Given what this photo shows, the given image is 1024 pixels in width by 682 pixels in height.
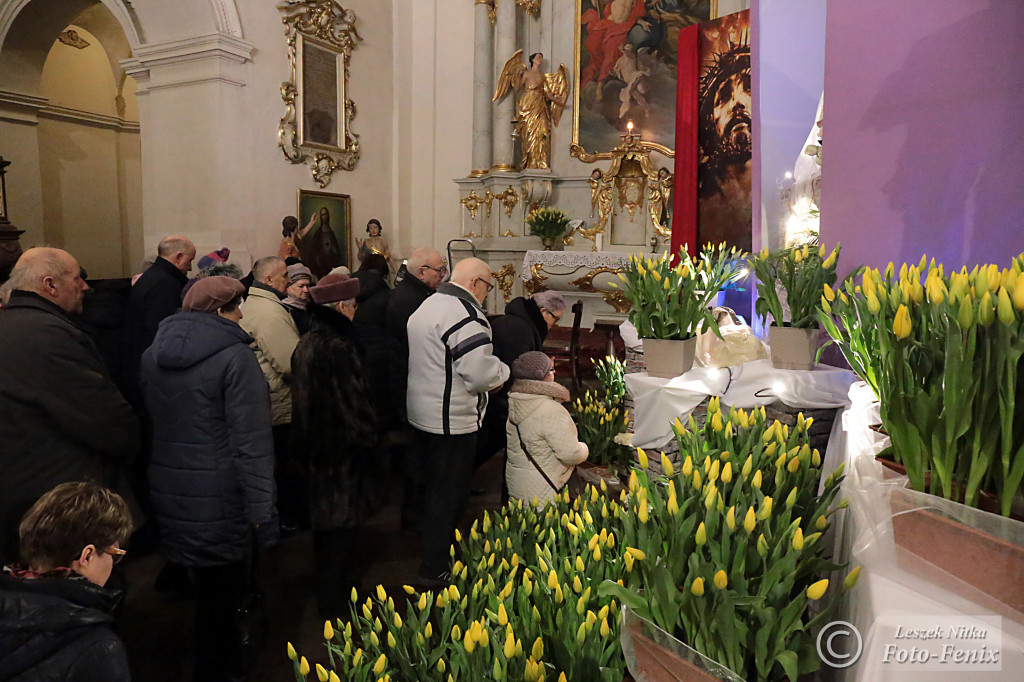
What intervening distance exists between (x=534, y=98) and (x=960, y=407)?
10976 mm

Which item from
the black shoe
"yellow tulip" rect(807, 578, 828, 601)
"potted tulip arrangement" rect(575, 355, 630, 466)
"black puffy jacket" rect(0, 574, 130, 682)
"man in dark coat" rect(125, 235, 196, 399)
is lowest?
the black shoe

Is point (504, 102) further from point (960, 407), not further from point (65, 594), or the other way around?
point (960, 407)

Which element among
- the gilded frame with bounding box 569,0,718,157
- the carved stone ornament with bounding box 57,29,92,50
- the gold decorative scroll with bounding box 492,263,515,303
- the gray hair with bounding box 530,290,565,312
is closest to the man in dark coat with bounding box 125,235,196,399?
the gray hair with bounding box 530,290,565,312

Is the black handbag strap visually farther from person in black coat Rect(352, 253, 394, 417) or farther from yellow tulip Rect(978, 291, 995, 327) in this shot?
yellow tulip Rect(978, 291, 995, 327)

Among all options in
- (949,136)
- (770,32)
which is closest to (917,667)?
(949,136)

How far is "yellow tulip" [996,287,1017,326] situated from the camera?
3.12 feet

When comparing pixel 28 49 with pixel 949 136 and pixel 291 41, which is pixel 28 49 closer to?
pixel 291 41

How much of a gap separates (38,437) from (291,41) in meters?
8.96

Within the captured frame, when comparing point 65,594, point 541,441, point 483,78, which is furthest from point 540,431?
point 483,78

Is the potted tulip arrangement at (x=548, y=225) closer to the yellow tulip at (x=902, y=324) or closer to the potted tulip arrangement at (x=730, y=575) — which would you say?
the potted tulip arrangement at (x=730, y=575)

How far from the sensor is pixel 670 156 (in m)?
10.7

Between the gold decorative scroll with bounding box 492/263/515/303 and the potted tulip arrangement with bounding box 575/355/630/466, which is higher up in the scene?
the gold decorative scroll with bounding box 492/263/515/303
